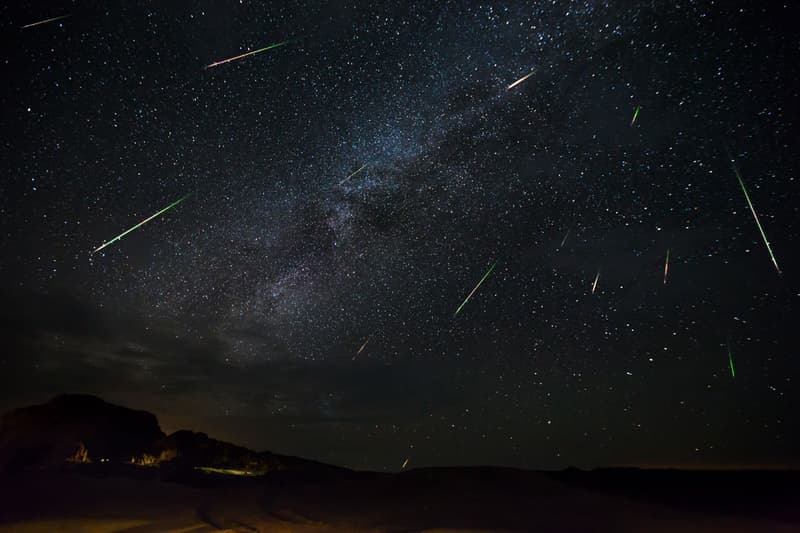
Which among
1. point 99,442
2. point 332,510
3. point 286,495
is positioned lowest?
point 286,495

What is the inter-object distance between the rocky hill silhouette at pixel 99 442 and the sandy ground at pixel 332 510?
592 cm

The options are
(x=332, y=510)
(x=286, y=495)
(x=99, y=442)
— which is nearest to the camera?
(x=332, y=510)

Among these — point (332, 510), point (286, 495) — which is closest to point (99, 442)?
point (286, 495)

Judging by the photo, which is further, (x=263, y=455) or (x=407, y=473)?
(x=263, y=455)

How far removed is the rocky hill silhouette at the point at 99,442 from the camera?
17875 millimetres

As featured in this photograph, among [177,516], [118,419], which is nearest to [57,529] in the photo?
[177,516]

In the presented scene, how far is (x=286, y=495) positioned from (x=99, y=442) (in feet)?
39.3

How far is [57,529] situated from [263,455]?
23337mm

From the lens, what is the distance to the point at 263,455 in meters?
30.0

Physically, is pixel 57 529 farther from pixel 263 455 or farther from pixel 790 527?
pixel 263 455

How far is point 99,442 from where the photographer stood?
20.7 m

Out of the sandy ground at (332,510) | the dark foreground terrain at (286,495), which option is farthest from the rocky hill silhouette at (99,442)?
the sandy ground at (332,510)

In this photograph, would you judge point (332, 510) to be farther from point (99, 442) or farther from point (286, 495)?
point (99, 442)

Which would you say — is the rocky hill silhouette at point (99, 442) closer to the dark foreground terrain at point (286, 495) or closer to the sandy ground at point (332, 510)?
the dark foreground terrain at point (286, 495)
